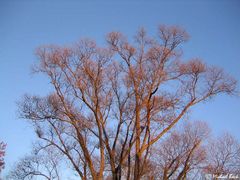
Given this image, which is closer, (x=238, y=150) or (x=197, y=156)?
(x=197, y=156)

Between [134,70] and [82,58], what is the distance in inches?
132

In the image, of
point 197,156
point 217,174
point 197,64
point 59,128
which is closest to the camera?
point 197,64

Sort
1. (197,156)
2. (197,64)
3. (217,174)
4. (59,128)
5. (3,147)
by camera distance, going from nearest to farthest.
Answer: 1. (197,64)
2. (59,128)
3. (197,156)
4. (217,174)
5. (3,147)

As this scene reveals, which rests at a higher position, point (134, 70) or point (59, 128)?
point (134, 70)

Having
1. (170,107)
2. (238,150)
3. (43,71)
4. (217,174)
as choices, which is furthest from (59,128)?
(238,150)

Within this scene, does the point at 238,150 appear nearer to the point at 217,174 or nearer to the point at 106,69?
the point at 217,174

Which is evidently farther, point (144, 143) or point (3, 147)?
point (3, 147)

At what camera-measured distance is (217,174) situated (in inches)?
1484

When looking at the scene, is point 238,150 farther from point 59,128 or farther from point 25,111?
point 25,111

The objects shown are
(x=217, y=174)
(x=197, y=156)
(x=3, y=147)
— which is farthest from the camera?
(x=3, y=147)

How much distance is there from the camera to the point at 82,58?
21.2 meters

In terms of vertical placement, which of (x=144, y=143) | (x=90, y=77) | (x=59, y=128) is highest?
(x=90, y=77)

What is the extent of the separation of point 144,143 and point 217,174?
20.4 meters

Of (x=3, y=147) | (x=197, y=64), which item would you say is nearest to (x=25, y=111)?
(x=197, y=64)
